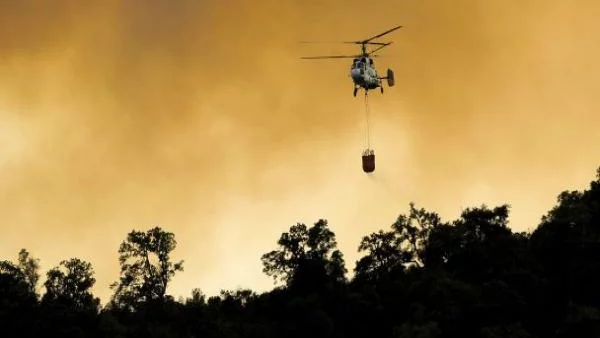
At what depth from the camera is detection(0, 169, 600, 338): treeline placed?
15988 centimetres

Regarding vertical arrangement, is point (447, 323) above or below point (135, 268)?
below

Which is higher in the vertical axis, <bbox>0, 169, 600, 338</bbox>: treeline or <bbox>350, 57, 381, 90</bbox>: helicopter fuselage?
<bbox>350, 57, 381, 90</bbox>: helicopter fuselage

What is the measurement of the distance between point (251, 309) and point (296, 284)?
836 cm

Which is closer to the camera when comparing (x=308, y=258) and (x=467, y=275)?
(x=467, y=275)

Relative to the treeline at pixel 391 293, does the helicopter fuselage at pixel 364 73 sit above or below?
above

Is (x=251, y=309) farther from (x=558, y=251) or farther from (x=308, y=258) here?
(x=558, y=251)

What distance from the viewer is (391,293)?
178m

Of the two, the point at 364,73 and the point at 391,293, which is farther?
the point at 391,293

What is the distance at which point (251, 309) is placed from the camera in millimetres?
186000

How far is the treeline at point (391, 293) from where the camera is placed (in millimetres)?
159875

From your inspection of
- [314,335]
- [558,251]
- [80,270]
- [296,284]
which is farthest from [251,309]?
[558,251]

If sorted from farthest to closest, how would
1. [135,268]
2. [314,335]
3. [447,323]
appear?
[135,268] → [314,335] → [447,323]

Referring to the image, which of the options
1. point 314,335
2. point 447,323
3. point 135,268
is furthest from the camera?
point 135,268

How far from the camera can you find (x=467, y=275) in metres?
180
